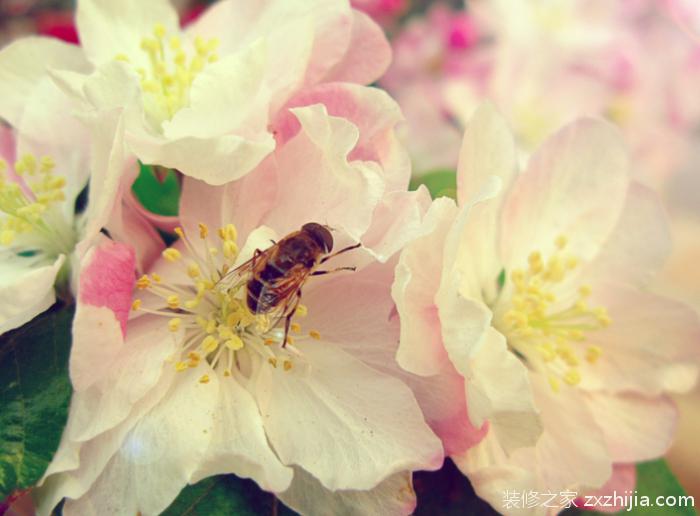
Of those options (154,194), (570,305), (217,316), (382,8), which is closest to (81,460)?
(217,316)

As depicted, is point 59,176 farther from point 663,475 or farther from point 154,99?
point 663,475

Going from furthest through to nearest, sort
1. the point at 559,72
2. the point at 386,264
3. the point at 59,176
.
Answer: the point at 559,72
the point at 59,176
the point at 386,264

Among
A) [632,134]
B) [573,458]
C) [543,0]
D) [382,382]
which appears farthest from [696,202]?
[382,382]

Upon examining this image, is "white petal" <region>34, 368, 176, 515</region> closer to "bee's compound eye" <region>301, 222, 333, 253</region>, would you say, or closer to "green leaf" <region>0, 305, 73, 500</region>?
"green leaf" <region>0, 305, 73, 500</region>

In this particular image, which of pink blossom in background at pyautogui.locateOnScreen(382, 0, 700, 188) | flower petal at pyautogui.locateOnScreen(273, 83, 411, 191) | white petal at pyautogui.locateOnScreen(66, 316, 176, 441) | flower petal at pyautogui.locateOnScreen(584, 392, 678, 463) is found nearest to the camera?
white petal at pyautogui.locateOnScreen(66, 316, 176, 441)

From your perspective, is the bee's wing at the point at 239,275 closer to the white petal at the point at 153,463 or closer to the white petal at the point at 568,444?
the white petal at the point at 153,463

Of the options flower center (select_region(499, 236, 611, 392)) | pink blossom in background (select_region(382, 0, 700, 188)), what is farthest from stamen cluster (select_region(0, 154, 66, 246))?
pink blossom in background (select_region(382, 0, 700, 188))

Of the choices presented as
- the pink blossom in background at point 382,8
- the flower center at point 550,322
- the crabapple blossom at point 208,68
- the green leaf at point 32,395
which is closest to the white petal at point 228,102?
the crabapple blossom at point 208,68
